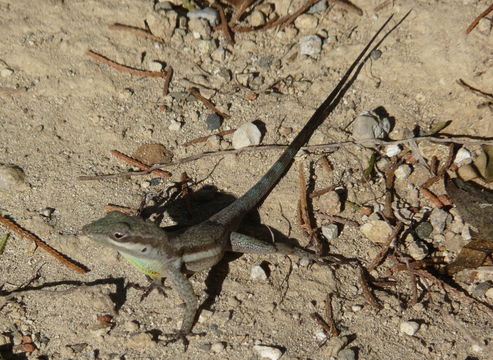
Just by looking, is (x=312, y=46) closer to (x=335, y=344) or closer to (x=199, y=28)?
(x=199, y=28)

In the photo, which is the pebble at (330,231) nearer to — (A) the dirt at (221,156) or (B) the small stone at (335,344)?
(A) the dirt at (221,156)

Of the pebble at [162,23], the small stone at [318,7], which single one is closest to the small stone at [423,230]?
the small stone at [318,7]

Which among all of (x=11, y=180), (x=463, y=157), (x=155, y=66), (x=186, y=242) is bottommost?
(x=11, y=180)

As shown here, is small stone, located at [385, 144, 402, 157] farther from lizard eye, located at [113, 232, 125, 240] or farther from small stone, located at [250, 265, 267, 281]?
lizard eye, located at [113, 232, 125, 240]

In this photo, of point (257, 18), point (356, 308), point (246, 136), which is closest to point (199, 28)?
point (257, 18)

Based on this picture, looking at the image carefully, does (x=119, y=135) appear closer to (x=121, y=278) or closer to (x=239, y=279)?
(x=121, y=278)

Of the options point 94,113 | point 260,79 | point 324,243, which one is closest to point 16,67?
point 94,113

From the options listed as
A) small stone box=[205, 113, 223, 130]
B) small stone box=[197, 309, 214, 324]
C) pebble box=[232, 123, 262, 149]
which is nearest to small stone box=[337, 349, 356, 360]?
small stone box=[197, 309, 214, 324]
